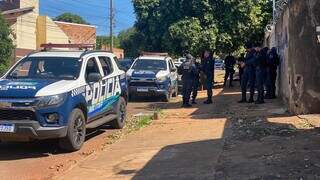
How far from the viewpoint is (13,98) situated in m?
10.4

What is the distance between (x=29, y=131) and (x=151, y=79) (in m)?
11.9

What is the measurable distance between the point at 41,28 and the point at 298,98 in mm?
49624

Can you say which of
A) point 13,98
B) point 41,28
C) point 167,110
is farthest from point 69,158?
point 41,28

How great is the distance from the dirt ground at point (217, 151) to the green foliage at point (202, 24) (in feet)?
45.7

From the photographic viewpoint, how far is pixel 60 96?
10578 mm

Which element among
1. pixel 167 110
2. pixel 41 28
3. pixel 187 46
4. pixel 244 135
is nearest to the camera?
pixel 244 135

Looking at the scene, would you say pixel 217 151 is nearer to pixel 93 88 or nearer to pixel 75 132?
pixel 75 132

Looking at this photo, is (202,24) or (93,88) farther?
(202,24)

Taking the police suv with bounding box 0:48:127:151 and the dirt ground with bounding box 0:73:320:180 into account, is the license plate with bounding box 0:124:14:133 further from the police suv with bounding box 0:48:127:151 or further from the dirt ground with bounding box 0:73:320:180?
the dirt ground with bounding box 0:73:320:180

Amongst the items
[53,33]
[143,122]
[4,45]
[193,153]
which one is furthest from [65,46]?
[53,33]

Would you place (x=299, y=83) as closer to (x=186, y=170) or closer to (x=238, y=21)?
(x=186, y=170)

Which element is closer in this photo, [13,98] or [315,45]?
[13,98]

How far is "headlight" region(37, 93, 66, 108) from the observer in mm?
10344

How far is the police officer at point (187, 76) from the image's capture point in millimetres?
18781
